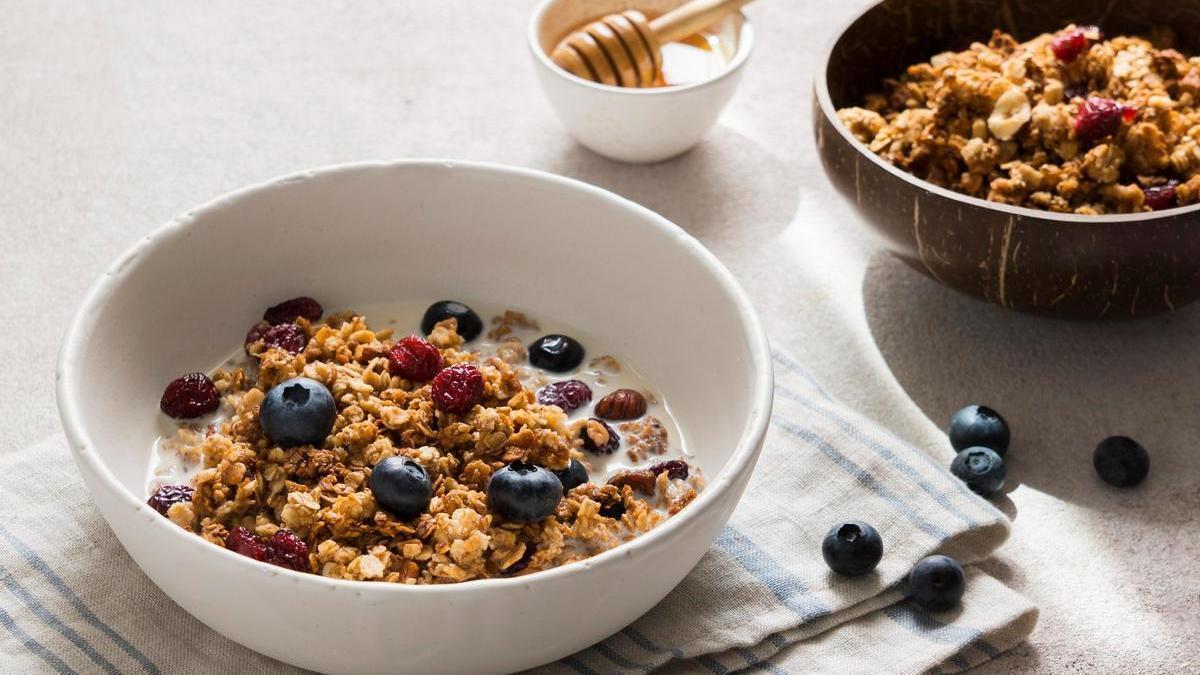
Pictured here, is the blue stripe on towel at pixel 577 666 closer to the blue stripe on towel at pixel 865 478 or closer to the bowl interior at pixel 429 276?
the bowl interior at pixel 429 276

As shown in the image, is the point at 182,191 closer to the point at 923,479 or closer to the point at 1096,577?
the point at 923,479

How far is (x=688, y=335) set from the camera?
1247mm

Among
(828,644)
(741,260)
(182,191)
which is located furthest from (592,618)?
(182,191)

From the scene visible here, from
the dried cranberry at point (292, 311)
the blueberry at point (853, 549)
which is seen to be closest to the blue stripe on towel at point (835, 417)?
the blueberry at point (853, 549)

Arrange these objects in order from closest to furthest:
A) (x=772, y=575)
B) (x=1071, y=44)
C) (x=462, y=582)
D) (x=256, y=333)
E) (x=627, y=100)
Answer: (x=462, y=582) < (x=772, y=575) < (x=256, y=333) < (x=1071, y=44) < (x=627, y=100)

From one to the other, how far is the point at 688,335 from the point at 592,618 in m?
0.35

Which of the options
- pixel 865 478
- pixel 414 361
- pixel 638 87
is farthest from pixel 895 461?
pixel 638 87

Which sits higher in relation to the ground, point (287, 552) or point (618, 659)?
point (287, 552)

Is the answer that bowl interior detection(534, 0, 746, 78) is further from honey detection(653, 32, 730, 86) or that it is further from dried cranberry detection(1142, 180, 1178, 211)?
dried cranberry detection(1142, 180, 1178, 211)

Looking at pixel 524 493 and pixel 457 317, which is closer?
pixel 524 493

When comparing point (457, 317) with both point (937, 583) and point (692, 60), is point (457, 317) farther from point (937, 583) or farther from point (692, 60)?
point (692, 60)

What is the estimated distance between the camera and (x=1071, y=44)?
4.92 ft

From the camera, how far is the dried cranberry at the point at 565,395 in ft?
3.92

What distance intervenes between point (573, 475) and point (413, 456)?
13 cm
